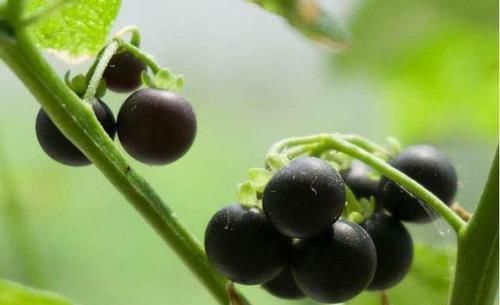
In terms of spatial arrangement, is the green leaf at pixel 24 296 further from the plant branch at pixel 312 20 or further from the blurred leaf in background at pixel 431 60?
the blurred leaf in background at pixel 431 60

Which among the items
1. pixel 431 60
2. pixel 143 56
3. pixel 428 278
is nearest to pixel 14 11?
pixel 143 56

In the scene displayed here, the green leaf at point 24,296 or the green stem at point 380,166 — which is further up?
the green stem at point 380,166

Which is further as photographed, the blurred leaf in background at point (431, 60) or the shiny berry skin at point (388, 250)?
the blurred leaf in background at point (431, 60)

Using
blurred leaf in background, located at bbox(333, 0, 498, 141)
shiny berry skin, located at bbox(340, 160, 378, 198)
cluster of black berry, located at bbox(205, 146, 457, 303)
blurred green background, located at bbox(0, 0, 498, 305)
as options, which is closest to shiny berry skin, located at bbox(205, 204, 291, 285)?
cluster of black berry, located at bbox(205, 146, 457, 303)

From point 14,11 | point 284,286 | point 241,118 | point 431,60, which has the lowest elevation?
point 241,118

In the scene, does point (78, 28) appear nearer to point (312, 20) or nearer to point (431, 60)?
point (312, 20)

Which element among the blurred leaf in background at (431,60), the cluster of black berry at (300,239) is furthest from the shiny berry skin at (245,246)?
the blurred leaf in background at (431,60)
